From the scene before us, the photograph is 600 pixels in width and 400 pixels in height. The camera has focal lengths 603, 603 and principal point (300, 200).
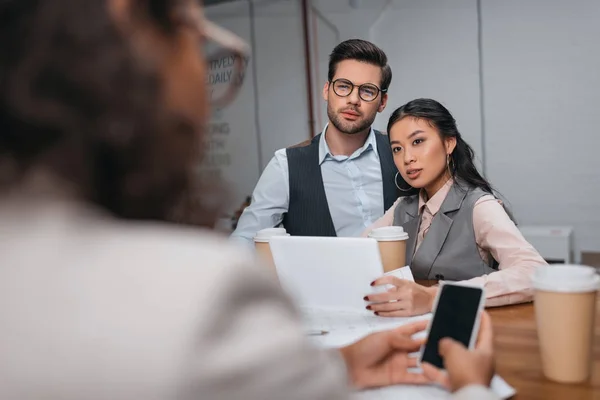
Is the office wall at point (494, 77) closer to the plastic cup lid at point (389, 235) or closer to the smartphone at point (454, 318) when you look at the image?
the plastic cup lid at point (389, 235)

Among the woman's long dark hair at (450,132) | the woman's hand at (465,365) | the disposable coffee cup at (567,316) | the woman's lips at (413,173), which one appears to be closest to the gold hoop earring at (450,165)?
the woman's long dark hair at (450,132)

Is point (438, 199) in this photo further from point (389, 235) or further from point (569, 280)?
point (569, 280)

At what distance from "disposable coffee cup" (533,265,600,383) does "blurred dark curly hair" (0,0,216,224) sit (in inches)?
26.9

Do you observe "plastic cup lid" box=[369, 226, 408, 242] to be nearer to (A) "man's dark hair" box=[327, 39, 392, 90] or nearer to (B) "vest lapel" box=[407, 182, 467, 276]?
(B) "vest lapel" box=[407, 182, 467, 276]

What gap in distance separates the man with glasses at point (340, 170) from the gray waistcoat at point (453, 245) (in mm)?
687

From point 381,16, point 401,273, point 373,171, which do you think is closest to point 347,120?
point 373,171

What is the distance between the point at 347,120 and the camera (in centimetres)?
244

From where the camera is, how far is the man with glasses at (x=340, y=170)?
2432 mm

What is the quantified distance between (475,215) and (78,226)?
148cm

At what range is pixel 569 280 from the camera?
907 millimetres

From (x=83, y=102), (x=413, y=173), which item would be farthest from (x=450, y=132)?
(x=83, y=102)

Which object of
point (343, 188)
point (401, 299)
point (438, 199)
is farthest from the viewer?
point (343, 188)

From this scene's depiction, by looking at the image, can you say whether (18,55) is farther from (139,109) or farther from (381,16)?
(381,16)

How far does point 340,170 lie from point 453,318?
1.69 metres
